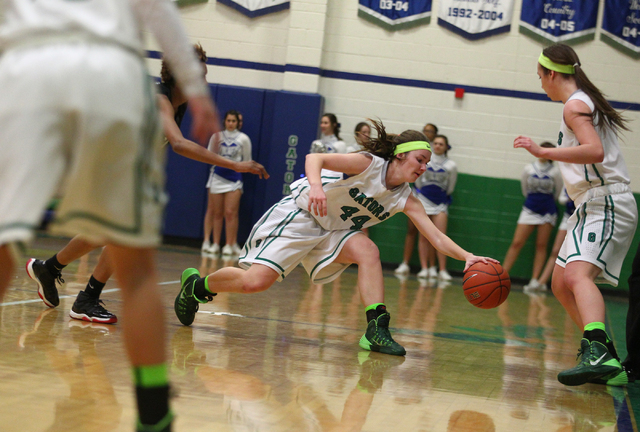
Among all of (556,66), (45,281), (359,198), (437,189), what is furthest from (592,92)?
(437,189)

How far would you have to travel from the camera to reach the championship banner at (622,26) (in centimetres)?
970

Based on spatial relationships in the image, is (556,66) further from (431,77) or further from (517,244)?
(431,77)

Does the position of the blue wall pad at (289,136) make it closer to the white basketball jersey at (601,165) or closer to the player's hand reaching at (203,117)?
the white basketball jersey at (601,165)

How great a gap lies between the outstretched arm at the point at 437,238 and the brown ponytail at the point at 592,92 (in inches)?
36.1

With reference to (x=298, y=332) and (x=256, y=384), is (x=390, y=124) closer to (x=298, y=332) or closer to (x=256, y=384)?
(x=298, y=332)

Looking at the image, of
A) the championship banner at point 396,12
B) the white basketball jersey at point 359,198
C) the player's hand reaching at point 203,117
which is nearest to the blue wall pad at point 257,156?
the championship banner at point 396,12

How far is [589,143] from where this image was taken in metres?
3.29

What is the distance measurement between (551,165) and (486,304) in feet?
20.0

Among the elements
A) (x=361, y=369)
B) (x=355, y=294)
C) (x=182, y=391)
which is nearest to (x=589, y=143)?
(x=361, y=369)

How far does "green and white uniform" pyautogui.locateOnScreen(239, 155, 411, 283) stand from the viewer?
383 centimetres

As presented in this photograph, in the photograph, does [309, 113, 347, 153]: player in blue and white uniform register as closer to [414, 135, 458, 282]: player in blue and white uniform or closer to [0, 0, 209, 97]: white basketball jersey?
[414, 135, 458, 282]: player in blue and white uniform

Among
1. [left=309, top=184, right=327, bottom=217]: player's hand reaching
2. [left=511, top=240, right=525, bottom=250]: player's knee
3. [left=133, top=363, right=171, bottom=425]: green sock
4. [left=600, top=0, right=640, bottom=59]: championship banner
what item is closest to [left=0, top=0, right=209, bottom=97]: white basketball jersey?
[left=133, top=363, right=171, bottom=425]: green sock

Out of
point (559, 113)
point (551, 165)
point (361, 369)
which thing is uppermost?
point (559, 113)

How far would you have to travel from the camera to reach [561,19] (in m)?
9.80
